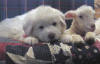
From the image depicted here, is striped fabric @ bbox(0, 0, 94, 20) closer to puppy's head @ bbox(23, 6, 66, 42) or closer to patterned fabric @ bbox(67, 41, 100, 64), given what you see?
puppy's head @ bbox(23, 6, 66, 42)

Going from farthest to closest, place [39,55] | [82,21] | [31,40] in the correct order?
[82,21]
[31,40]
[39,55]

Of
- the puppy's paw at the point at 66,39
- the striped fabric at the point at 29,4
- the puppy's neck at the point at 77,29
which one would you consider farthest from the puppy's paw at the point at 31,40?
the striped fabric at the point at 29,4

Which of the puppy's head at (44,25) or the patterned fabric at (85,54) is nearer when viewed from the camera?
the patterned fabric at (85,54)

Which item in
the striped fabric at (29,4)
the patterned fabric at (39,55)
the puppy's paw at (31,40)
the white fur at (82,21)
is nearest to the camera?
the patterned fabric at (39,55)

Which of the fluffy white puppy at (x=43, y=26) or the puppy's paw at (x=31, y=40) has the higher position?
the fluffy white puppy at (x=43, y=26)

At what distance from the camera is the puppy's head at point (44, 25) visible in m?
1.22

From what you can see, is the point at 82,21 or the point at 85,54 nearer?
the point at 85,54

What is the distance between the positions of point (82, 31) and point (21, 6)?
47.2 inches

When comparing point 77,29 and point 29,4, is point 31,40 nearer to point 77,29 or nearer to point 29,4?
point 77,29

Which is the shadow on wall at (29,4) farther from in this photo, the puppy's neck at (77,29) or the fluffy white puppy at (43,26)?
the fluffy white puppy at (43,26)

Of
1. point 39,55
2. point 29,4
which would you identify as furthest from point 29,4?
point 39,55

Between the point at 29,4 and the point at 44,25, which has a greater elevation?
the point at 44,25

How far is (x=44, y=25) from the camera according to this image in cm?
125

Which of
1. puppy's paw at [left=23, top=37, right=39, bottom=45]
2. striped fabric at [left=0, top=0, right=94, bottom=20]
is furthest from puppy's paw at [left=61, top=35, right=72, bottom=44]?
striped fabric at [left=0, top=0, right=94, bottom=20]
